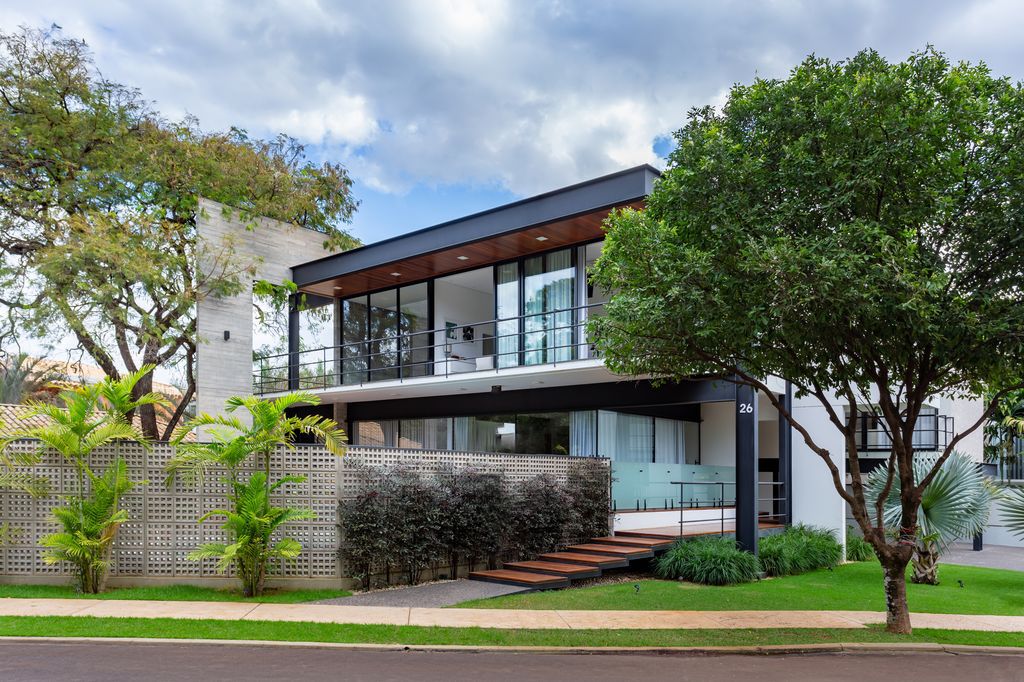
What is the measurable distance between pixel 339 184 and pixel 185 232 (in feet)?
22.4

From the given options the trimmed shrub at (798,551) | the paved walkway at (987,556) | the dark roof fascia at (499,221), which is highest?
the dark roof fascia at (499,221)

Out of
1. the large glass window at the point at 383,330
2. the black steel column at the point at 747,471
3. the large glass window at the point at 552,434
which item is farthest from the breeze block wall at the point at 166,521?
the large glass window at the point at 383,330

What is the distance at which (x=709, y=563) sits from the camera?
508 inches

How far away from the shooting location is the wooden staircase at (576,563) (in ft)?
39.2

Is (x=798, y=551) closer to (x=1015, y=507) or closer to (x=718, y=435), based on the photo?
(x=1015, y=507)

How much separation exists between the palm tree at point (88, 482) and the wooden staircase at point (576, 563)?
17.6 ft

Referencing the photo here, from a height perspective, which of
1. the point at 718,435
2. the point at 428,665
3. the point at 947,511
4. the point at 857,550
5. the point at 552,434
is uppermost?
the point at 552,434

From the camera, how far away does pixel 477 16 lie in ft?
46.9

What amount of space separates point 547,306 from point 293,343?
856 cm

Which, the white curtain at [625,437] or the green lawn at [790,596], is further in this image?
the white curtain at [625,437]

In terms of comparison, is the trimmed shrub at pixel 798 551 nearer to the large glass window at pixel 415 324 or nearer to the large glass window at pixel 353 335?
the large glass window at pixel 415 324

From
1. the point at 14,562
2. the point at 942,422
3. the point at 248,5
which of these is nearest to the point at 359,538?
the point at 14,562

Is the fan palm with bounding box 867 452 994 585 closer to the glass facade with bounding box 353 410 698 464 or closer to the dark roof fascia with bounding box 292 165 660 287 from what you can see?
the glass facade with bounding box 353 410 698 464

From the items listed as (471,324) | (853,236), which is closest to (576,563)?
(853,236)
